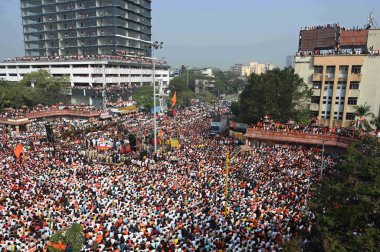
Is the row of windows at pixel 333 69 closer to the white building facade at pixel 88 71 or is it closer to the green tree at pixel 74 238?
the green tree at pixel 74 238

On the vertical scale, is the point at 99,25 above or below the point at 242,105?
above

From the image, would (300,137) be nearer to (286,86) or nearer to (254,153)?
(254,153)

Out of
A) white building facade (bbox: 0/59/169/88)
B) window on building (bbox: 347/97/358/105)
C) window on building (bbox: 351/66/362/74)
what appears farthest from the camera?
white building facade (bbox: 0/59/169/88)

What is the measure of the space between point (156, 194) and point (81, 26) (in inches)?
3175

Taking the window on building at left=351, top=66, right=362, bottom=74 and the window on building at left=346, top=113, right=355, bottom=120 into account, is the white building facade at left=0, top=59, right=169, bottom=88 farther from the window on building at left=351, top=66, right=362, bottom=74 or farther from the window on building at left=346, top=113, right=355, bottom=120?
→ the window on building at left=351, top=66, right=362, bottom=74

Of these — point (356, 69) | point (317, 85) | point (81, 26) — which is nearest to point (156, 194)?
point (317, 85)

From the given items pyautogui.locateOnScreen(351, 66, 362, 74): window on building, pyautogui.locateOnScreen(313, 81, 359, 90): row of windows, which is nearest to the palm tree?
pyautogui.locateOnScreen(313, 81, 359, 90): row of windows

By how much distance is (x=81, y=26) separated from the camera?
284ft

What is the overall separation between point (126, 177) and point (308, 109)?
1149 inches

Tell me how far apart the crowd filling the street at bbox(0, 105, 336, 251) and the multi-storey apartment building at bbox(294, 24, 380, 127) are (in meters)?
13.5

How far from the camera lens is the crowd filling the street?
46.6 ft

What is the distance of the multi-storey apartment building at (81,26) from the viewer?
83.6 metres

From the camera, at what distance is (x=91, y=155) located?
95.1 feet

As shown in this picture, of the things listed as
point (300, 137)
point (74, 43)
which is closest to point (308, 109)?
point (300, 137)
